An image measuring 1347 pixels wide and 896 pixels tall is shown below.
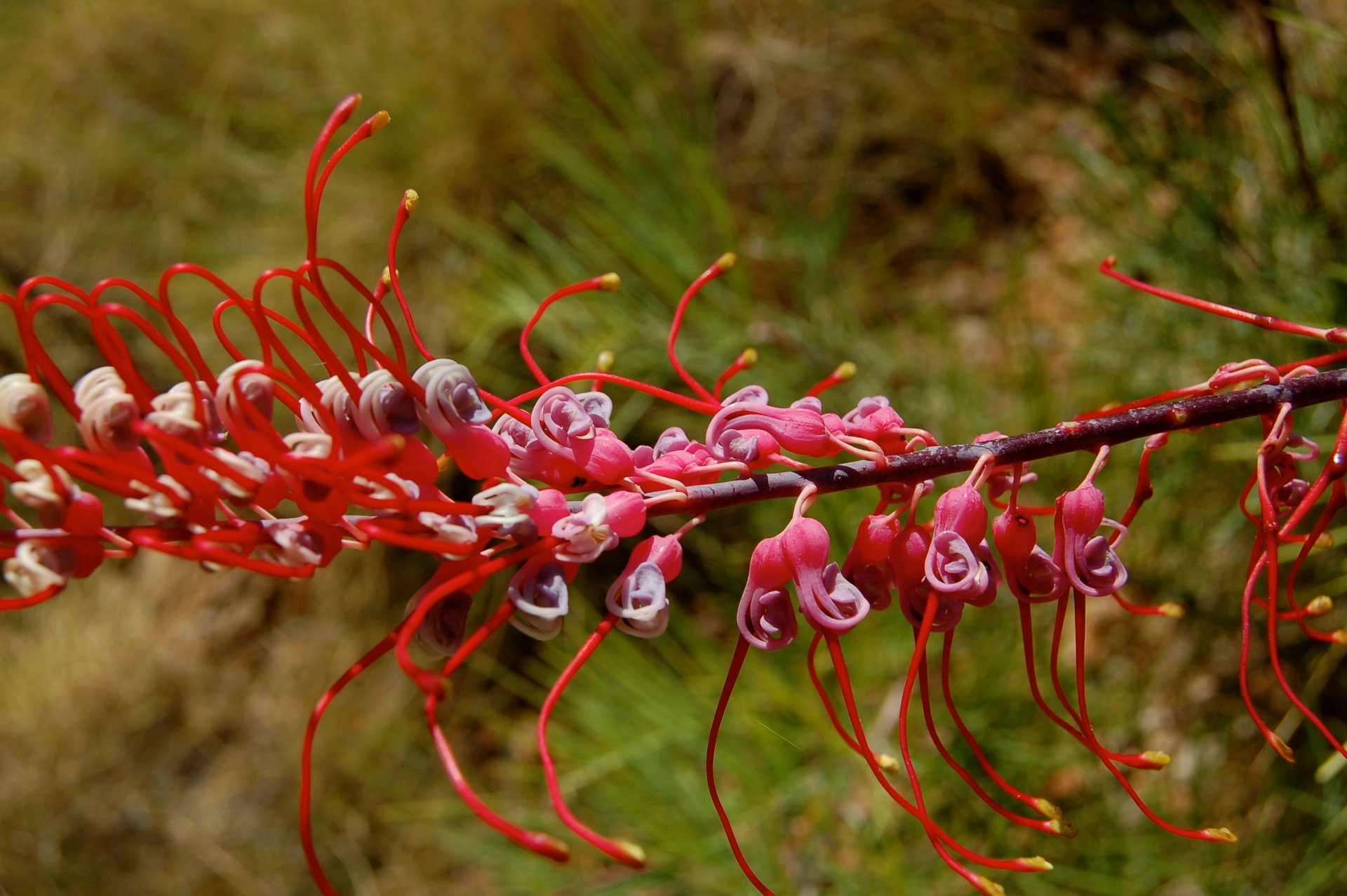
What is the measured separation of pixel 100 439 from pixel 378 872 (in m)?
2.04

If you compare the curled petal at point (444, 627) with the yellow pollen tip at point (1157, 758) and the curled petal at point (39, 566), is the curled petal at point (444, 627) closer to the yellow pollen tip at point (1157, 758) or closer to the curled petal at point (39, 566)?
the curled petal at point (39, 566)

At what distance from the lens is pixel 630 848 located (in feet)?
1.28

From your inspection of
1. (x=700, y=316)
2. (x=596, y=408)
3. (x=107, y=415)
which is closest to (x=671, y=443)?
(x=596, y=408)

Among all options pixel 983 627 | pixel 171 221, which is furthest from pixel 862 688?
pixel 171 221

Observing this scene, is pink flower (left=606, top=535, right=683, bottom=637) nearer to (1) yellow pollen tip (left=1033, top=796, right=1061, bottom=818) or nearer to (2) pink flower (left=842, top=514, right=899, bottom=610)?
(2) pink flower (left=842, top=514, right=899, bottom=610)

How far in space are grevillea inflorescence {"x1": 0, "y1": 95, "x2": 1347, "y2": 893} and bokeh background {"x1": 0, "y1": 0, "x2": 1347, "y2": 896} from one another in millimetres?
474

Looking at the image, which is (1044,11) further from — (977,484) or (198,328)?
(198,328)

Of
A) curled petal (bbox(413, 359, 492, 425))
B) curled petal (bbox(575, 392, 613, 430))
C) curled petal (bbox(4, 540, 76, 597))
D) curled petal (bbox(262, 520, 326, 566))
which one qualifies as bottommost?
curled petal (bbox(575, 392, 613, 430))

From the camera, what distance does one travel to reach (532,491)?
44 centimetres

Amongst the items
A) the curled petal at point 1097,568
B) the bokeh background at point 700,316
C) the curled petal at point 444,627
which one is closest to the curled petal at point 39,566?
the curled petal at point 444,627

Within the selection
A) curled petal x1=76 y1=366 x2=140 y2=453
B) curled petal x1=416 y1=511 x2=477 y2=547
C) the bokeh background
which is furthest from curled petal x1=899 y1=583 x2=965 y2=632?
the bokeh background

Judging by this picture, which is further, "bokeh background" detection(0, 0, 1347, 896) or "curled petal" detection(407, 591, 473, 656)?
"bokeh background" detection(0, 0, 1347, 896)

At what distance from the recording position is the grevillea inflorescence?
388mm

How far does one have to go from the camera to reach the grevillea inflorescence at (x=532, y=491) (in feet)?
1.27
